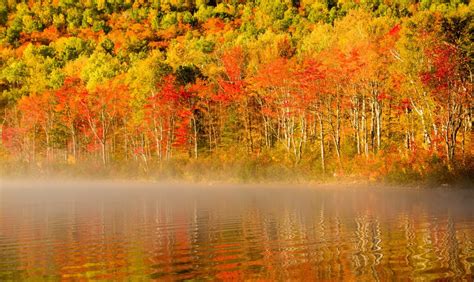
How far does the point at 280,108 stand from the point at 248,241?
36.9 meters

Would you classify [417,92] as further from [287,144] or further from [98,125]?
[98,125]

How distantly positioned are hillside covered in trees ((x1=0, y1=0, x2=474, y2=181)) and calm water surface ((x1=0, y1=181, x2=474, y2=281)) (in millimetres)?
10188

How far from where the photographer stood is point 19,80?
4230 inches

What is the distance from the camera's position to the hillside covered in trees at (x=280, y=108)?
36.3 m

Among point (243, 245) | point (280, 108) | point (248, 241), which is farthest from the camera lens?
point (280, 108)

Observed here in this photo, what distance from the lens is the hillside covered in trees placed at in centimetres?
3628

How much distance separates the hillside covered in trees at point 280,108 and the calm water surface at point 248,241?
33.4ft

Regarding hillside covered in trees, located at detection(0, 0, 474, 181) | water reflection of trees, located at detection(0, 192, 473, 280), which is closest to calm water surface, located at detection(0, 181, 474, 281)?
water reflection of trees, located at detection(0, 192, 473, 280)

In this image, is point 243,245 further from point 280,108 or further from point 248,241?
point 280,108

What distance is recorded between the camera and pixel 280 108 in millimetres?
52125

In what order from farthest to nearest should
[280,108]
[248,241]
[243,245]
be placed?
[280,108] < [248,241] < [243,245]

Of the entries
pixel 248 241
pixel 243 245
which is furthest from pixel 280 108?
pixel 243 245

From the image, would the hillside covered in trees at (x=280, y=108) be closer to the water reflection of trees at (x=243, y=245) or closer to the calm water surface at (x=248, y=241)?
the calm water surface at (x=248, y=241)

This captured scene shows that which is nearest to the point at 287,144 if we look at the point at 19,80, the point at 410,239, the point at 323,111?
the point at 323,111
